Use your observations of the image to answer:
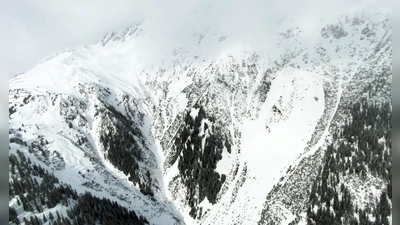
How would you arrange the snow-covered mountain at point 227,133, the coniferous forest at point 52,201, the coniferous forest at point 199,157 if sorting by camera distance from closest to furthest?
the coniferous forest at point 52,201
the snow-covered mountain at point 227,133
the coniferous forest at point 199,157

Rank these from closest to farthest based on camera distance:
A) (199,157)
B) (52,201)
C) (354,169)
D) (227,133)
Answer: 1. (52,201)
2. (354,169)
3. (199,157)
4. (227,133)

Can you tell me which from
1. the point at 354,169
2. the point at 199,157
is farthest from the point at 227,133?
the point at 354,169

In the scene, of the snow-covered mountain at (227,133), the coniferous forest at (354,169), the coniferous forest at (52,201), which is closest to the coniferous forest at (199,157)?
the snow-covered mountain at (227,133)

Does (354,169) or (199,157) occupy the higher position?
(199,157)

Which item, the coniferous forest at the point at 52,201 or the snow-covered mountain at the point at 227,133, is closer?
the coniferous forest at the point at 52,201

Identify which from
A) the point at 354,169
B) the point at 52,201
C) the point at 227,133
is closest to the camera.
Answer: the point at 52,201

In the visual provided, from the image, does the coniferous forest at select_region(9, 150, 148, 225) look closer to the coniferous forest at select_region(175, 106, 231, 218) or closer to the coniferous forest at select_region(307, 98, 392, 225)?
the coniferous forest at select_region(175, 106, 231, 218)

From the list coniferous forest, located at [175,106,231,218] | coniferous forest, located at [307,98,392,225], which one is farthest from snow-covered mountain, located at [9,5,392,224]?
coniferous forest, located at [175,106,231,218]

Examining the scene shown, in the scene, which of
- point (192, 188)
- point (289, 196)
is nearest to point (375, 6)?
point (289, 196)

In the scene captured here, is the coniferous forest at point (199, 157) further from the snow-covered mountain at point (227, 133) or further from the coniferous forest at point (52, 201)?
the coniferous forest at point (52, 201)

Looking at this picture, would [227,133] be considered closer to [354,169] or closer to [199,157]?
[199,157]
